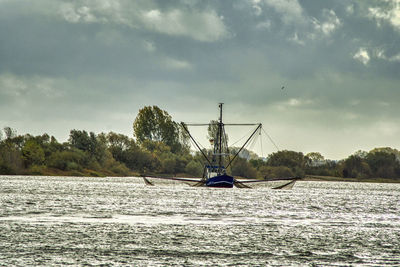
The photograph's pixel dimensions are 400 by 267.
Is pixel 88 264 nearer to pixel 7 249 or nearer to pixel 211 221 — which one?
pixel 7 249

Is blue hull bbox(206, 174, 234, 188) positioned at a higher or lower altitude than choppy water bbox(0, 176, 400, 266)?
higher

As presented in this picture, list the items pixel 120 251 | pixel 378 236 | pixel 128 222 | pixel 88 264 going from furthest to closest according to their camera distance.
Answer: pixel 128 222, pixel 378 236, pixel 120 251, pixel 88 264

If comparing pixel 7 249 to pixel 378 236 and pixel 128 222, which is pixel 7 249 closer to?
pixel 128 222

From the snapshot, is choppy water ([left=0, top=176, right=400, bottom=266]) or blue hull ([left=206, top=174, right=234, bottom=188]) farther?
blue hull ([left=206, top=174, right=234, bottom=188])

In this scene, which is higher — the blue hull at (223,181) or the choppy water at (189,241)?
the blue hull at (223,181)

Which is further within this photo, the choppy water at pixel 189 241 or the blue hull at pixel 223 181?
the blue hull at pixel 223 181

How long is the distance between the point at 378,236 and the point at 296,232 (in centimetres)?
487

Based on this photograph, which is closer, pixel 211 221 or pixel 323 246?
pixel 323 246

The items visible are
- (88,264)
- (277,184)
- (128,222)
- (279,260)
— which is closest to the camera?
(88,264)

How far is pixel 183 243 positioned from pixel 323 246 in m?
7.02

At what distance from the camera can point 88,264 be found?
757 inches

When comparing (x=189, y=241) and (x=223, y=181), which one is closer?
(x=189, y=241)

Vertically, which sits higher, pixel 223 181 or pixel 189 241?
pixel 223 181

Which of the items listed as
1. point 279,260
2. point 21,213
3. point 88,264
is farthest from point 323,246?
point 21,213
